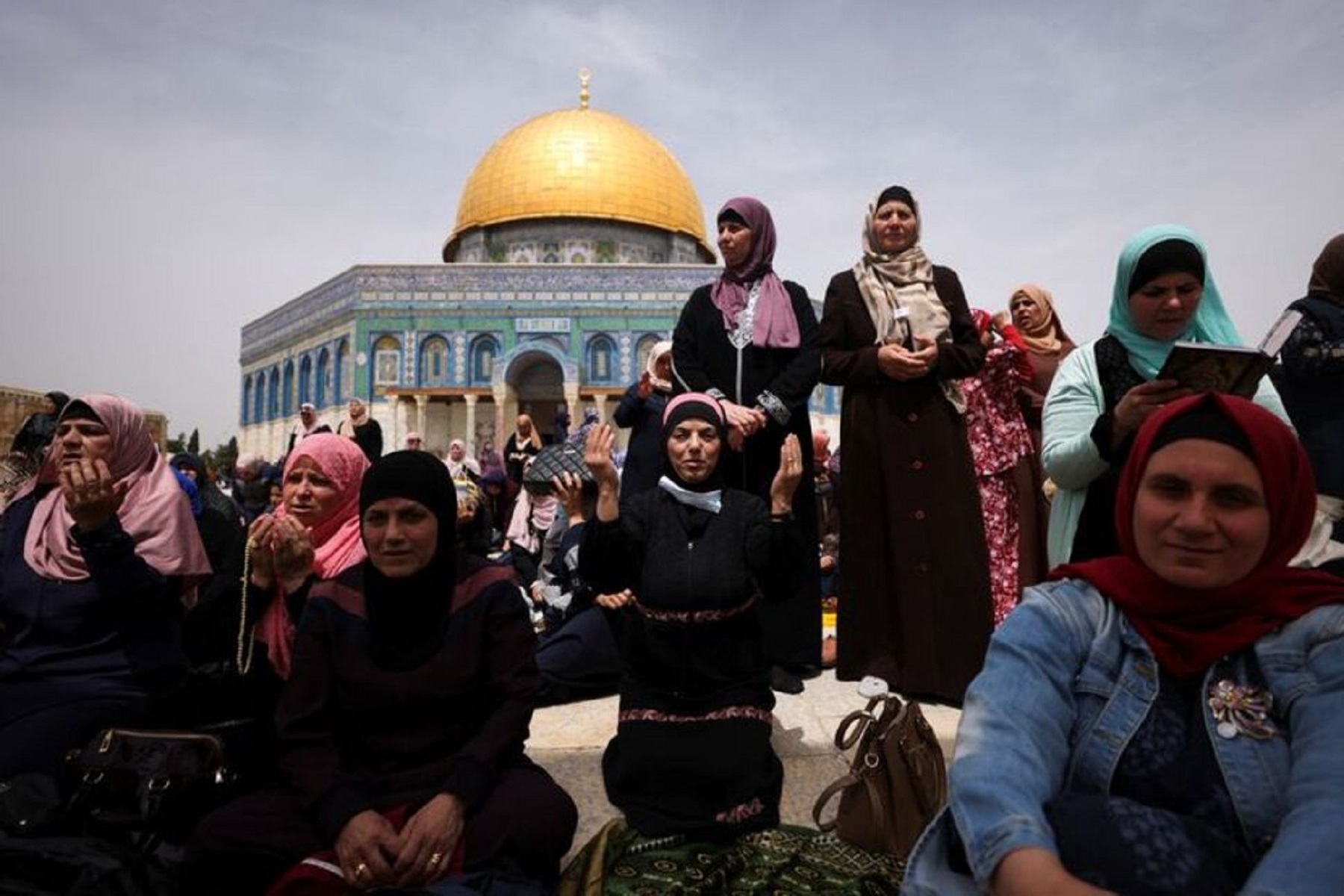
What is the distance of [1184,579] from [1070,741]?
316 mm

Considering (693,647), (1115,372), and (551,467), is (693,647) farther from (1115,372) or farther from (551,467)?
(551,467)

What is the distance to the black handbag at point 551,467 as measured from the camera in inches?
201

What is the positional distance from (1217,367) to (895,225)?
1.70 meters

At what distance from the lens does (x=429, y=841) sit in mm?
1674

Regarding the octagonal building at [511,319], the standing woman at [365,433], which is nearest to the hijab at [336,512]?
the standing woman at [365,433]

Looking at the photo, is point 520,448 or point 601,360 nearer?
point 520,448

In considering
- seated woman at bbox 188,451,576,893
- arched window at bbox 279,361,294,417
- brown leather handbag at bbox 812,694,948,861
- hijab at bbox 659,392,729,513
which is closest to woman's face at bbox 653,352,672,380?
hijab at bbox 659,392,729,513

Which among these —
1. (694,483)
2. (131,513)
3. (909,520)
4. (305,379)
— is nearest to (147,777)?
(131,513)

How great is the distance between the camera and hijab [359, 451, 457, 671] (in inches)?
75.2

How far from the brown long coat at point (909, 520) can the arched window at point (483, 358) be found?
2112cm

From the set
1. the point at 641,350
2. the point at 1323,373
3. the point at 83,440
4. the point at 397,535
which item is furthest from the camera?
the point at 641,350

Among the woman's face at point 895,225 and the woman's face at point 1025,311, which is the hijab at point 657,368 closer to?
the woman's face at point 895,225

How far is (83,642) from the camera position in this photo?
2.18 meters

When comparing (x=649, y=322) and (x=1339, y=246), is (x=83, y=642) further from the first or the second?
(x=649, y=322)
